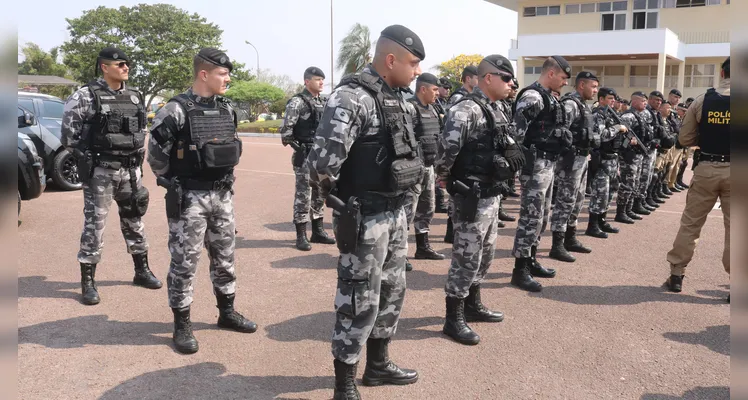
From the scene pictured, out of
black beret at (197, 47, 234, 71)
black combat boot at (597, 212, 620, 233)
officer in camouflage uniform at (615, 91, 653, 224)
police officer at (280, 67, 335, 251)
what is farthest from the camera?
officer in camouflage uniform at (615, 91, 653, 224)

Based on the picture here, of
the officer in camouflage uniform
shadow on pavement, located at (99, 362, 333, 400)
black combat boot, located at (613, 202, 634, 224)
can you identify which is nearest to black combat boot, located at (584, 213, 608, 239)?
black combat boot, located at (613, 202, 634, 224)

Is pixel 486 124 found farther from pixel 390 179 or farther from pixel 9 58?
pixel 9 58

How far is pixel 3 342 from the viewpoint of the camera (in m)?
1.14

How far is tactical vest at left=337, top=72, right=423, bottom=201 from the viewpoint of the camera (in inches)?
120

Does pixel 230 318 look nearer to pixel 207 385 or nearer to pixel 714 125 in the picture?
pixel 207 385

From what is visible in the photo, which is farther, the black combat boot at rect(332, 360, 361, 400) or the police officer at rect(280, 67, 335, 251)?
the police officer at rect(280, 67, 335, 251)

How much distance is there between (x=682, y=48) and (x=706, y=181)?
30.0 meters

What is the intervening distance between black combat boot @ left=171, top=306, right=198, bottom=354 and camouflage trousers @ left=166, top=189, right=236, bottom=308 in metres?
0.06

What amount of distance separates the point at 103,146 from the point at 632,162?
295 inches

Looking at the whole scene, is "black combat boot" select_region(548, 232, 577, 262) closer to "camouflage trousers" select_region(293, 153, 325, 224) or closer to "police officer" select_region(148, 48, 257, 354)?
"camouflage trousers" select_region(293, 153, 325, 224)

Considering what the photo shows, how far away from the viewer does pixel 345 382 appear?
10.2 ft

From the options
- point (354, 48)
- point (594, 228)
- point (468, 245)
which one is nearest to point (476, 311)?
point (468, 245)

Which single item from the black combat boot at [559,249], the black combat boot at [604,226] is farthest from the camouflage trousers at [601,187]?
the black combat boot at [559,249]

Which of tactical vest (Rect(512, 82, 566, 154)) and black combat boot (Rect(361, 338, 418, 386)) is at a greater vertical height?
tactical vest (Rect(512, 82, 566, 154))
